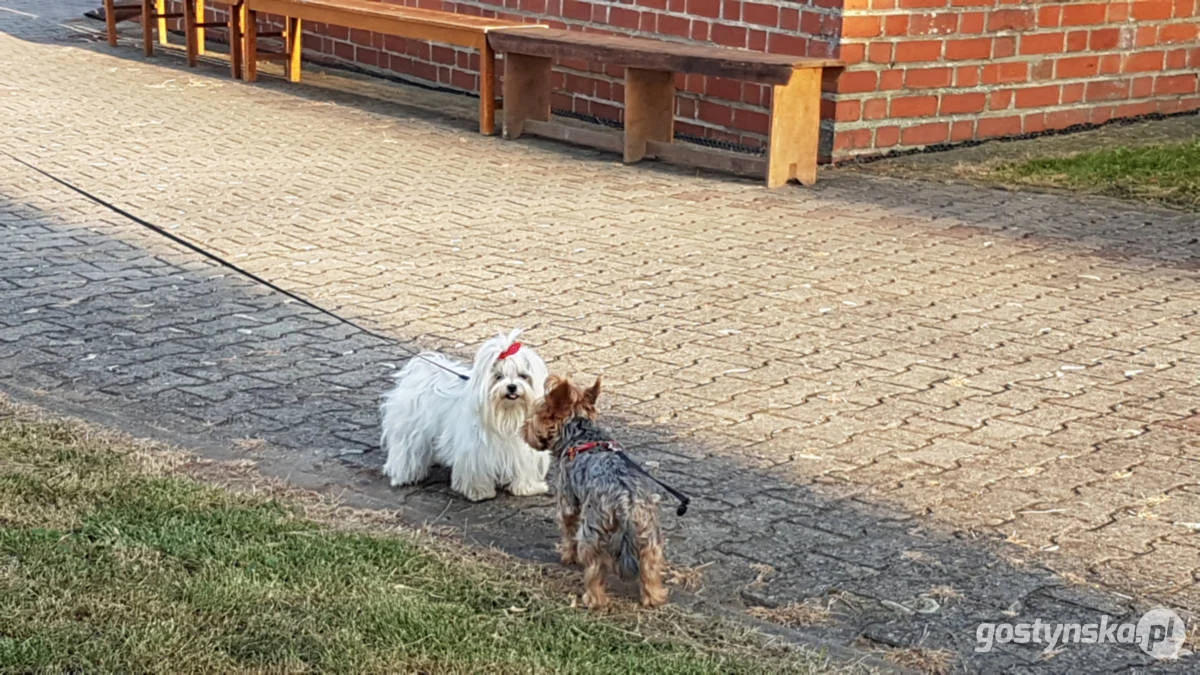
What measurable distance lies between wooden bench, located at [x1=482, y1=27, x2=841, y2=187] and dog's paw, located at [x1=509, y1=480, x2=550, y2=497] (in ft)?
18.8

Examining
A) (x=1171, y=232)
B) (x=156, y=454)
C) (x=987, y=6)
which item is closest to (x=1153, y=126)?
(x=987, y=6)

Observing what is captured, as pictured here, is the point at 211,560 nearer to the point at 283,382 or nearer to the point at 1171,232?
the point at 283,382

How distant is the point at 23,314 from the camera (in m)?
7.94

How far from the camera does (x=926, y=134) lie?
12.4 meters

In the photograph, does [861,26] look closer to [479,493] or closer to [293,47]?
[293,47]

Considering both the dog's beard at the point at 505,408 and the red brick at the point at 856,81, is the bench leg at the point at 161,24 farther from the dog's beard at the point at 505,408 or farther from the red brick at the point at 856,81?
the dog's beard at the point at 505,408

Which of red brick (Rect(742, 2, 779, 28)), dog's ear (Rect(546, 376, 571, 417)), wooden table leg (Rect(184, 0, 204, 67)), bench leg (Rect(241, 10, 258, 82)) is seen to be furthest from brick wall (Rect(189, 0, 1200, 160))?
dog's ear (Rect(546, 376, 571, 417))

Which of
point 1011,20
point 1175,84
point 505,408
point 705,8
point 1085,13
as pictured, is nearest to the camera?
point 505,408

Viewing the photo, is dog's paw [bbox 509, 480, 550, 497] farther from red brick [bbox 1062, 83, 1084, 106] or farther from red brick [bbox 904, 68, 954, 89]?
red brick [bbox 1062, 83, 1084, 106]

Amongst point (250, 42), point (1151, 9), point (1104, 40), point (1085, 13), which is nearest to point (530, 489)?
point (1085, 13)

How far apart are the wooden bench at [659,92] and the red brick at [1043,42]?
229 centimetres

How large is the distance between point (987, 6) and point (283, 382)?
24.5ft

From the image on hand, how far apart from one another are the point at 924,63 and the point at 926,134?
1.90 ft

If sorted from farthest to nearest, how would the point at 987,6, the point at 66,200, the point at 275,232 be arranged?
1. the point at 987,6
2. the point at 66,200
3. the point at 275,232
